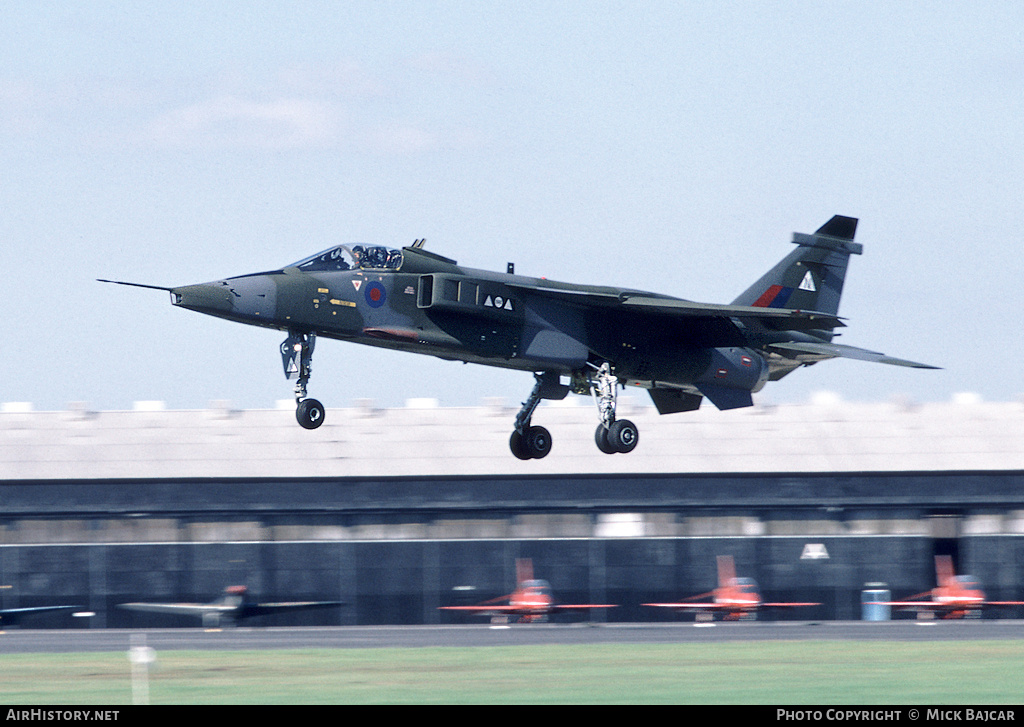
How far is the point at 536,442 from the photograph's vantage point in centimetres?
3503

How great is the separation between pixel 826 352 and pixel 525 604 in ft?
77.7

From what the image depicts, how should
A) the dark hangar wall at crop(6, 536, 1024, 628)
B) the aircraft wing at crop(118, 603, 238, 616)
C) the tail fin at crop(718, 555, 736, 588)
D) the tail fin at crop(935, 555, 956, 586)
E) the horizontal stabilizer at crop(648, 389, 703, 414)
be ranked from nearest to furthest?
the horizontal stabilizer at crop(648, 389, 703, 414)
the aircraft wing at crop(118, 603, 238, 616)
the tail fin at crop(935, 555, 956, 586)
the tail fin at crop(718, 555, 736, 588)
the dark hangar wall at crop(6, 536, 1024, 628)

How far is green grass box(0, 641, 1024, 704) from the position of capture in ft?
108

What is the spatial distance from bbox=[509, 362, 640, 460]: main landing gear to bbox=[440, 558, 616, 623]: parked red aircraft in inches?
899

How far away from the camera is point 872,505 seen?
58469 millimetres

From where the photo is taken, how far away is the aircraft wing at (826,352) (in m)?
36.2

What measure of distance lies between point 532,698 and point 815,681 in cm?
722

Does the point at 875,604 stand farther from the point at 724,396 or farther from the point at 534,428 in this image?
the point at 534,428

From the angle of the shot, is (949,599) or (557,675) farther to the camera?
(949,599)

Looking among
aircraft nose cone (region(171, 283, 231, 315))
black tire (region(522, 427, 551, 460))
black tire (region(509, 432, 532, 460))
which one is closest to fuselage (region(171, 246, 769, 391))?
aircraft nose cone (region(171, 283, 231, 315))

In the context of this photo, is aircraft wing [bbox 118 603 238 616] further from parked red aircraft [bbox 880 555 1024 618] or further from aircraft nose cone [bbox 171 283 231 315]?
aircraft nose cone [bbox 171 283 231 315]

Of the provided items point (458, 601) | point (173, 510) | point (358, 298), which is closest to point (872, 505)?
point (458, 601)

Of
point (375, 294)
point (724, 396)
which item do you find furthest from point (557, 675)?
point (375, 294)

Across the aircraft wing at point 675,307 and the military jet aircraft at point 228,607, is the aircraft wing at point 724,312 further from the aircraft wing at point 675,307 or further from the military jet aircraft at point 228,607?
the military jet aircraft at point 228,607
